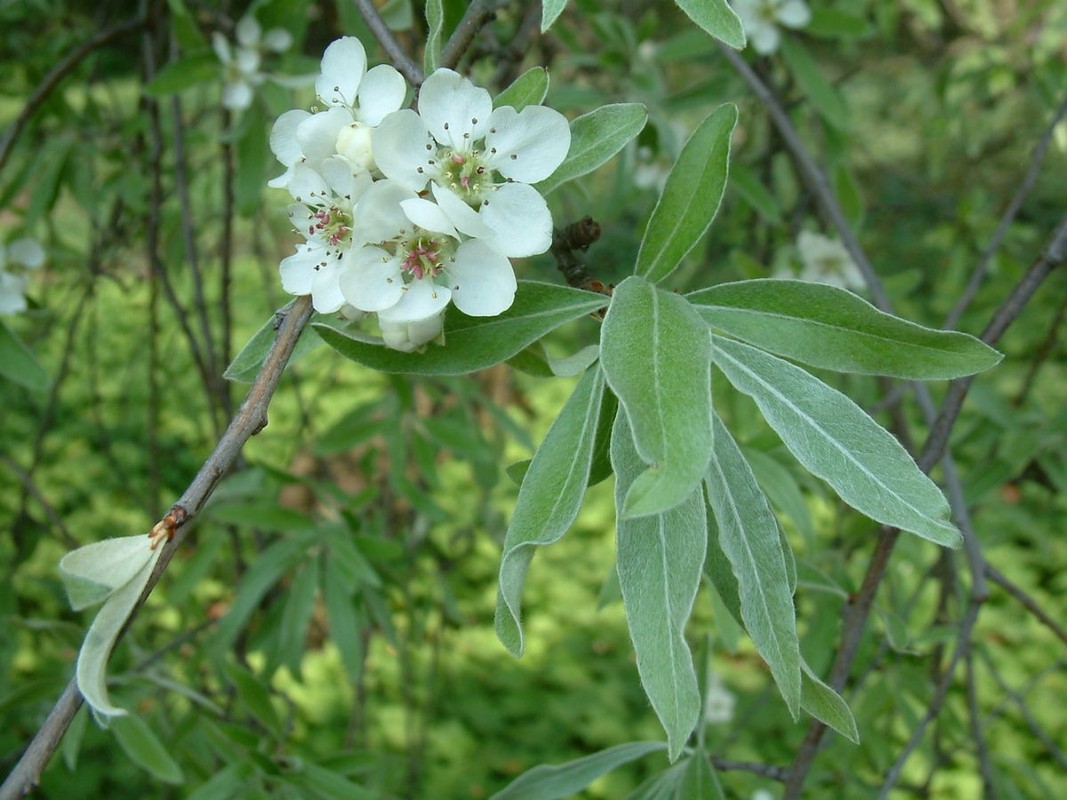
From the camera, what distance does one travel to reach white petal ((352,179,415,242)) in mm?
691

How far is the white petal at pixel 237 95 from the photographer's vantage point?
1.54m

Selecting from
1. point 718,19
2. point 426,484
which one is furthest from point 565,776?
point 426,484

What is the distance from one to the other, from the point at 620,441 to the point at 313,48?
2.90 m

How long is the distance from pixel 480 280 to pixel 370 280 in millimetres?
74

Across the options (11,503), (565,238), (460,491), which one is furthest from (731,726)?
(565,238)

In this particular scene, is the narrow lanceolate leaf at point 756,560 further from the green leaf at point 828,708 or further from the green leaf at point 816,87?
the green leaf at point 816,87

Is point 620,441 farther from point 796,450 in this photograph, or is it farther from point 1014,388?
point 1014,388

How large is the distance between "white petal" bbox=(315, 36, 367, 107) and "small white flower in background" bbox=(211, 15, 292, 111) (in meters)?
0.80

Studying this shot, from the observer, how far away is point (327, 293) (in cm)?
72

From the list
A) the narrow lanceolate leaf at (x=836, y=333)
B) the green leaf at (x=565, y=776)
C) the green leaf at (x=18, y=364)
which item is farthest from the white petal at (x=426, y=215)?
the green leaf at (x=18, y=364)

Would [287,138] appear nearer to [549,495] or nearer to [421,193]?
[421,193]

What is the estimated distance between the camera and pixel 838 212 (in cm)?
146

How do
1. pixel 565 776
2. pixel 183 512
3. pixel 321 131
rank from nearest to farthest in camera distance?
pixel 183 512
pixel 321 131
pixel 565 776

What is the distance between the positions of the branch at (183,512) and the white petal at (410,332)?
0.25 ft
